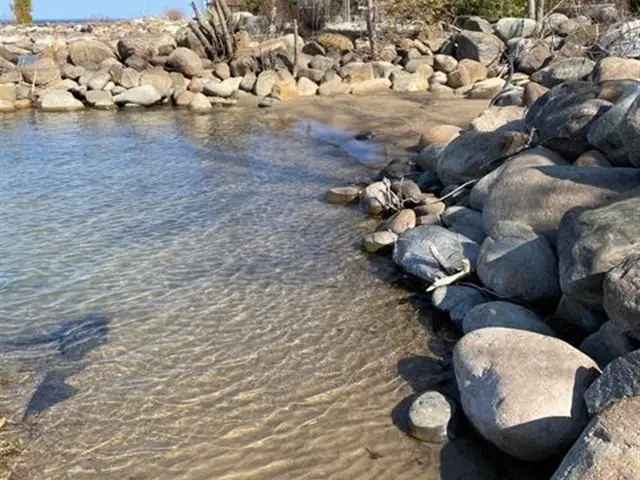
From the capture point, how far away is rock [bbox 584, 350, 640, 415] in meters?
3.58

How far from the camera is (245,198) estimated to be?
9922mm

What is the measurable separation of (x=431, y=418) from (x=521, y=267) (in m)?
1.95

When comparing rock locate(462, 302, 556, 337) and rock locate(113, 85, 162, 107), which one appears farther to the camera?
rock locate(113, 85, 162, 107)

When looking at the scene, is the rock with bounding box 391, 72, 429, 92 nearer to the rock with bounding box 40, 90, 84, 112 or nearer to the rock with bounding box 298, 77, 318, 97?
the rock with bounding box 298, 77, 318, 97

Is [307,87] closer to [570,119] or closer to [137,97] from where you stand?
[137,97]

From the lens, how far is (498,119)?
10039 millimetres

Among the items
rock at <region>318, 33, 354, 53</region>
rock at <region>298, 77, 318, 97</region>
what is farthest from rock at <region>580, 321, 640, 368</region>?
rock at <region>318, 33, 354, 53</region>

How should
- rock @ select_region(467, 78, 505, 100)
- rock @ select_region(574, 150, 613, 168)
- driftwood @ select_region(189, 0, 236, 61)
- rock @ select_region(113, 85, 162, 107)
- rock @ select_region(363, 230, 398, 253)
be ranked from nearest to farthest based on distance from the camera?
rock @ select_region(574, 150, 613, 168), rock @ select_region(363, 230, 398, 253), rock @ select_region(467, 78, 505, 100), rock @ select_region(113, 85, 162, 107), driftwood @ select_region(189, 0, 236, 61)

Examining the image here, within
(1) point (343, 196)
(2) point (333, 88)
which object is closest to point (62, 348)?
(1) point (343, 196)

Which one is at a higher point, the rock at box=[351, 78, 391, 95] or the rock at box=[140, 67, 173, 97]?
the rock at box=[140, 67, 173, 97]

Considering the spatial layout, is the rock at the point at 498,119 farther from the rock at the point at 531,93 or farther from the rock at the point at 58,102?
the rock at the point at 58,102

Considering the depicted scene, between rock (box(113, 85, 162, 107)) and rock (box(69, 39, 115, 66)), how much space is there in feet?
11.1

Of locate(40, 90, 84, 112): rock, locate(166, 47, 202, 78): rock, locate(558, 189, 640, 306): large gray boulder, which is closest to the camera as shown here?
locate(558, 189, 640, 306): large gray boulder

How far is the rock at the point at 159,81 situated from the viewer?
1938 centimetres
